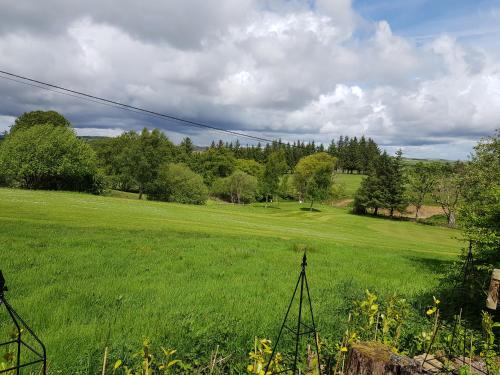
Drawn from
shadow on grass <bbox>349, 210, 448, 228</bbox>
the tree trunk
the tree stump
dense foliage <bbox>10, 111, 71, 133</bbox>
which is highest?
dense foliage <bbox>10, 111, 71, 133</bbox>

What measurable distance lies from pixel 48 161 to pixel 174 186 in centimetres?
2138

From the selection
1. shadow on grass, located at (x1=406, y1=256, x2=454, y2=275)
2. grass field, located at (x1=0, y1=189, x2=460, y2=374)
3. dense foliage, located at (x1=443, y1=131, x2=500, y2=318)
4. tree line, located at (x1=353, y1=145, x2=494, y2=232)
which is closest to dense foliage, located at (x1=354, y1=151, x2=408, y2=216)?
tree line, located at (x1=353, y1=145, x2=494, y2=232)

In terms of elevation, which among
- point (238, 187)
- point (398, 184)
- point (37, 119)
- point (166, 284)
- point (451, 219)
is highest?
point (37, 119)

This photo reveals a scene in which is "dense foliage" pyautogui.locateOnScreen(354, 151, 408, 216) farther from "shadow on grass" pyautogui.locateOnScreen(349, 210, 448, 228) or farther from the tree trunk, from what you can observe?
the tree trunk

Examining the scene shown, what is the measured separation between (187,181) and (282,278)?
55319mm

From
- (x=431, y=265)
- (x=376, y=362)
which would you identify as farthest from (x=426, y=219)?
(x=376, y=362)

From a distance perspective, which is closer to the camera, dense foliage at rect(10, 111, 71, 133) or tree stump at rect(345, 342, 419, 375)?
tree stump at rect(345, 342, 419, 375)

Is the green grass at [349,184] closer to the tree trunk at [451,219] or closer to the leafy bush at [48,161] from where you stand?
the tree trunk at [451,219]

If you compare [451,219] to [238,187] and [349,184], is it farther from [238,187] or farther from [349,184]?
[349,184]

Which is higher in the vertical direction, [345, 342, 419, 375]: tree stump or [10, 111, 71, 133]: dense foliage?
[10, 111, 71, 133]: dense foliage

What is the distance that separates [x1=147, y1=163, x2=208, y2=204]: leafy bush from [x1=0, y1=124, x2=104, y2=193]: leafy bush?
10.9 metres

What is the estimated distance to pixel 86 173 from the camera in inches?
2116

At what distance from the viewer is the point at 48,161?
49.4 m

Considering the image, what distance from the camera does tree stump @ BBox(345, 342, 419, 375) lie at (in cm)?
362
